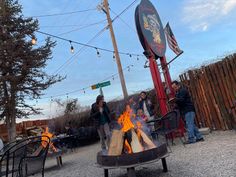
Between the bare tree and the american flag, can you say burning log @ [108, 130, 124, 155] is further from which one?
the bare tree

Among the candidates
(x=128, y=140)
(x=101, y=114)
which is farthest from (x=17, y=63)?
(x=128, y=140)

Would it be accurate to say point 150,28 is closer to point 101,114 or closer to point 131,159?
point 101,114

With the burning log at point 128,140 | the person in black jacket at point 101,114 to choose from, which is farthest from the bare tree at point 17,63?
the burning log at point 128,140

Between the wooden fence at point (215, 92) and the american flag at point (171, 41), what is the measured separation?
2.76 feet

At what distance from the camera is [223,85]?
29.3 ft

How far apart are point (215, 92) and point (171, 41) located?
227 cm

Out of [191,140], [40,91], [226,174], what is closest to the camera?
[226,174]

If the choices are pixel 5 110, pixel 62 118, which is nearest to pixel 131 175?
pixel 5 110

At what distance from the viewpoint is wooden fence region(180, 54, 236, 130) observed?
28.5ft

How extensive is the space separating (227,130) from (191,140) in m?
1.55

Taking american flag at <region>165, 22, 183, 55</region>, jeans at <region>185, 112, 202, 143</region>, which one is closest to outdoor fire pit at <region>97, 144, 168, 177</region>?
jeans at <region>185, 112, 202, 143</region>

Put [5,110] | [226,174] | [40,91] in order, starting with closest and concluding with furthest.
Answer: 1. [226,174]
2. [5,110]
3. [40,91]

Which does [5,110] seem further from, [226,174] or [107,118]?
[226,174]

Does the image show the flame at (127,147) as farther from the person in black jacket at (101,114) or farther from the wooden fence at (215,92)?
the wooden fence at (215,92)
